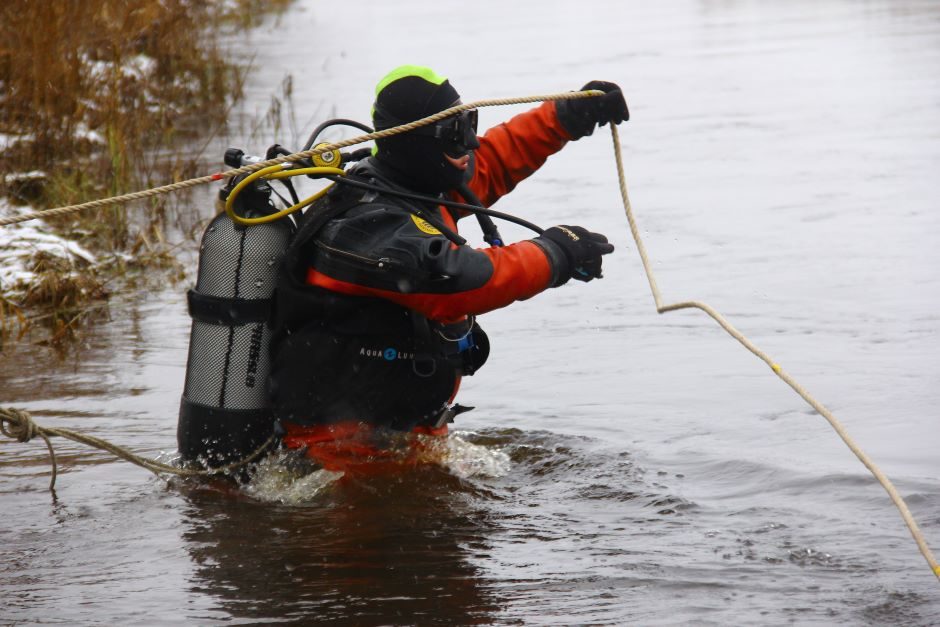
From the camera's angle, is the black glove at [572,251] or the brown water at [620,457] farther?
the black glove at [572,251]

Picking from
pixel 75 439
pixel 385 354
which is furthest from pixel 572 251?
pixel 75 439

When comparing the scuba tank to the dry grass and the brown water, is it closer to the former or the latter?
the brown water

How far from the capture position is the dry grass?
7.58 meters

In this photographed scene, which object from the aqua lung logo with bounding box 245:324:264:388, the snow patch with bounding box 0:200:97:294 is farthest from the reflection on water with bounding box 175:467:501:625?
the snow patch with bounding box 0:200:97:294

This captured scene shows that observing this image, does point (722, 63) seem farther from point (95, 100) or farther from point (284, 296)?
point (284, 296)

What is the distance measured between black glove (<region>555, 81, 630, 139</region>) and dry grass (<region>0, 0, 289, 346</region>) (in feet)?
10.3

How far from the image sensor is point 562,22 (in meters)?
21.3

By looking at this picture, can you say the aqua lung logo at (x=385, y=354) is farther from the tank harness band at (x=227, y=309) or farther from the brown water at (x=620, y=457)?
the brown water at (x=620, y=457)

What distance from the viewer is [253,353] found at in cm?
453

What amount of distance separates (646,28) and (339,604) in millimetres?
17012

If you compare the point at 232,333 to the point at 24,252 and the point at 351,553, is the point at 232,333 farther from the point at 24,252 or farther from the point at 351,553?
the point at 24,252

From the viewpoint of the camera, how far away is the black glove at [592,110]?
4824 mm

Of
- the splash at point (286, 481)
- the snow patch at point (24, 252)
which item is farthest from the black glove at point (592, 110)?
the snow patch at point (24, 252)

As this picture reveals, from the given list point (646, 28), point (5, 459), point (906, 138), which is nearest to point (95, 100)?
point (5, 459)
